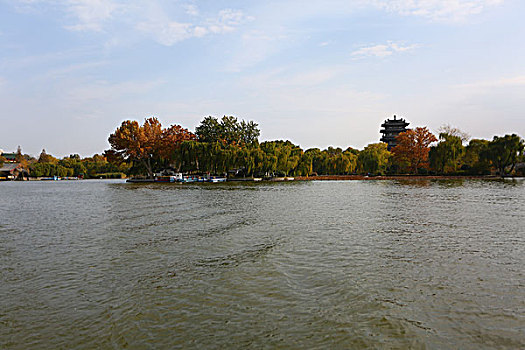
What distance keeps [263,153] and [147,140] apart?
1990cm

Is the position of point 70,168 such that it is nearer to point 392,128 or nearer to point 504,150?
point 392,128

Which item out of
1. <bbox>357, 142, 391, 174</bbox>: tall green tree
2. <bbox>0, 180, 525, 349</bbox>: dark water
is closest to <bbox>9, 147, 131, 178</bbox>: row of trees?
<bbox>357, 142, 391, 174</bbox>: tall green tree

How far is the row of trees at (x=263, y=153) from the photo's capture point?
56.4 m

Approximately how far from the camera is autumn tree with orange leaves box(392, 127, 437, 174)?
211ft

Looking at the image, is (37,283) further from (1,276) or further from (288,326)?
(288,326)

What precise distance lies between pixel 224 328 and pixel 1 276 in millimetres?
6034

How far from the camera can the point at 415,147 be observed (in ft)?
212

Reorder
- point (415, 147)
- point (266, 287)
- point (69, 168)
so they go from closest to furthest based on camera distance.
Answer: point (266, 287)
point (415, 147)
point (69, 168)

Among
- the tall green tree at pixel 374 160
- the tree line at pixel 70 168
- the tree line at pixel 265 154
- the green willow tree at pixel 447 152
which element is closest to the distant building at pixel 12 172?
the tree line at pixel 70 168

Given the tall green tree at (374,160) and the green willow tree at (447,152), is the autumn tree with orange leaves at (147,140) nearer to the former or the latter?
the tall green tree at (374,160)

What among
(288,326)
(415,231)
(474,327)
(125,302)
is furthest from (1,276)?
(415,231)

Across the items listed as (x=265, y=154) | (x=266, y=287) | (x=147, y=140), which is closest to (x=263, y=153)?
(x=265, y=154)

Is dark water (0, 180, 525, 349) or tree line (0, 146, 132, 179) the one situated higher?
tree line (0, 146, 132, 179)

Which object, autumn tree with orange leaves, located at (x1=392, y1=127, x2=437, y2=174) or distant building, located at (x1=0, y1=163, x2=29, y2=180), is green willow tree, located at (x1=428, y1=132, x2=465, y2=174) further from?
distant building, located at (x1=0, y1=163, x2=29, y2=180)
